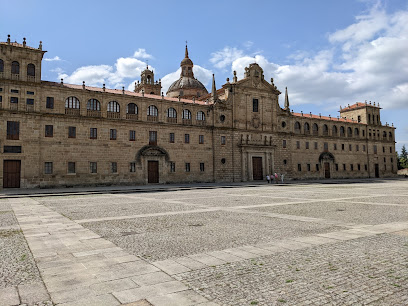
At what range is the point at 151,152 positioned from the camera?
39969 mm

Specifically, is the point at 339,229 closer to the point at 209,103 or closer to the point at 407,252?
the point at 407,252

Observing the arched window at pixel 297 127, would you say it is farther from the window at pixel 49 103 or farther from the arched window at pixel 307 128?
the window at pixel 49 103

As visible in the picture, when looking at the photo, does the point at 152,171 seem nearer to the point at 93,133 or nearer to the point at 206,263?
the point at 93,133

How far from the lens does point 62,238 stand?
26.8 feet

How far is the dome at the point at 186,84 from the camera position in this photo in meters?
63.9

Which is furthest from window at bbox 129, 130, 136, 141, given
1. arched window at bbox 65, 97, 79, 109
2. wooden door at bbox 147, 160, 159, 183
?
arched window at bbox 65, 97, 79, 109

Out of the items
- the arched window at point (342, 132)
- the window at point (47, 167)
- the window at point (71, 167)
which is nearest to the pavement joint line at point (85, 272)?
the window at point (47, 167)

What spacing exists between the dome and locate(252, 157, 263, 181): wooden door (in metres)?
23.0

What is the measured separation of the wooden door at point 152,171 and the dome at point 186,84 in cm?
2754

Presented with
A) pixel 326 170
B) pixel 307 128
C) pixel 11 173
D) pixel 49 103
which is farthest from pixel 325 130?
pixel 11 173

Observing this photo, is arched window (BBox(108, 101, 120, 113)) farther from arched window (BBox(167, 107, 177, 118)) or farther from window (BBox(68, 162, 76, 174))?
window (BBox(68, 162, 76, 174))

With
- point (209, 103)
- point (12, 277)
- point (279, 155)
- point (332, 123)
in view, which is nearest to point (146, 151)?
point (209, 103)

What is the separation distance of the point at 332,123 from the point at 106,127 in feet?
143

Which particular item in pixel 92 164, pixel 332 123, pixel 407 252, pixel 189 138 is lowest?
pixel 407 252
